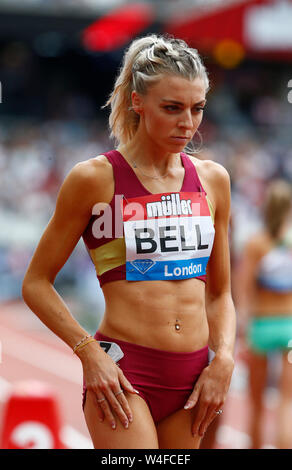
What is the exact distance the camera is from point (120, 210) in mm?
2662

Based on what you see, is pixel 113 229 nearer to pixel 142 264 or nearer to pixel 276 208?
pixel 142 264

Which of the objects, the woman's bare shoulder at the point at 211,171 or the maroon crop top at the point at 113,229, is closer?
the maroon crop top at the point at 113,229

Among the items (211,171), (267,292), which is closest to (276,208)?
(267,292)

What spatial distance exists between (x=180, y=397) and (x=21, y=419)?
7.44 feet

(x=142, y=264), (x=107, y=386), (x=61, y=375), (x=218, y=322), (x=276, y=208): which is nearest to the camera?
(x=107, y=386)

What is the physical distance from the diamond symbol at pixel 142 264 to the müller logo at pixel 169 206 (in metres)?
0.16

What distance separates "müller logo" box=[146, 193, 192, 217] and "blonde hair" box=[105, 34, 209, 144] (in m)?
0.32

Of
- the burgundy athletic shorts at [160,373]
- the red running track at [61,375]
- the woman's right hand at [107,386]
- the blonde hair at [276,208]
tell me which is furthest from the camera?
the red running track at [61,375]

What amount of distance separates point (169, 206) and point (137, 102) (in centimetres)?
37

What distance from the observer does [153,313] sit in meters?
2.63

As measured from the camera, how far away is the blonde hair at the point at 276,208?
18.3 ft

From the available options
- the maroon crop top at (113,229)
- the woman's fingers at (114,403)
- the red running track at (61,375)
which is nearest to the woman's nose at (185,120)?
the maroon crop top at (113,229)

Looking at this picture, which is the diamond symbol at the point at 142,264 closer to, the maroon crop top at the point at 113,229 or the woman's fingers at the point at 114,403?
the maroon crop top at the point at 113,229
